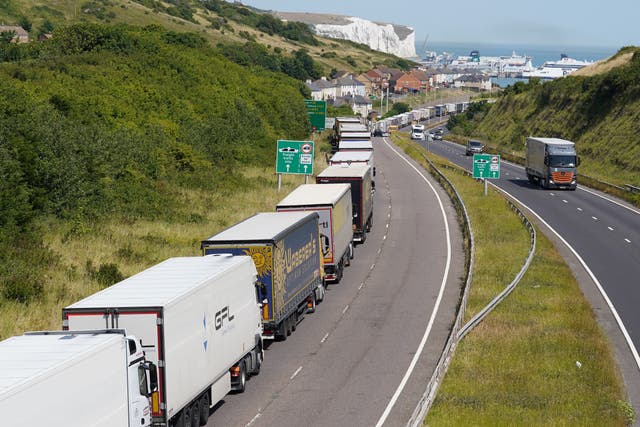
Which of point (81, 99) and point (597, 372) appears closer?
point (597, 372)

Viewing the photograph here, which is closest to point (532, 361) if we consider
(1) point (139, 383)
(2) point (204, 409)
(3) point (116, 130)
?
(2) point (204, 409)

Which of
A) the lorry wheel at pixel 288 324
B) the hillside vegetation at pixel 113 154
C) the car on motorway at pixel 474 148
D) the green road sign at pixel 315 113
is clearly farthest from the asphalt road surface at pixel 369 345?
the car on motorway at pixel 474 148

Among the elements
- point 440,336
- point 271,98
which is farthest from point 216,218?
point 271,98

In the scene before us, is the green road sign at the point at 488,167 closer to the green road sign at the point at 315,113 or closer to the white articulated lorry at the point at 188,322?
the green road sign at the point at 315,113

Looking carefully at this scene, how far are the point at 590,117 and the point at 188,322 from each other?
105m

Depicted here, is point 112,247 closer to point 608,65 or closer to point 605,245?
point 605,245

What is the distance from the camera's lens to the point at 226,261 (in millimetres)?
26156

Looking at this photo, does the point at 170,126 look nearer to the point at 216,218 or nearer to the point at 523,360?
the point at 216,218

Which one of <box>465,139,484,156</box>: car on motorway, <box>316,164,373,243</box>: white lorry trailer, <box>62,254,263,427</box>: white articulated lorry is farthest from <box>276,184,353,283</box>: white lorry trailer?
<box>465,139,484,156</box>: car on motorway

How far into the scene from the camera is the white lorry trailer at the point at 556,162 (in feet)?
254

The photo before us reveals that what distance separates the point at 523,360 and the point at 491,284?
12.3m

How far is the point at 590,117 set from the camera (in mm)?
119625

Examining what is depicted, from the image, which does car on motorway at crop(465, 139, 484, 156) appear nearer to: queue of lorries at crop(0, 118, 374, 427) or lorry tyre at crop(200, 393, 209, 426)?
queue of lorries at crop(0, 118, 374, 427)

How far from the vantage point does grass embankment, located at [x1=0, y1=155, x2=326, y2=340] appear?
103 ft
